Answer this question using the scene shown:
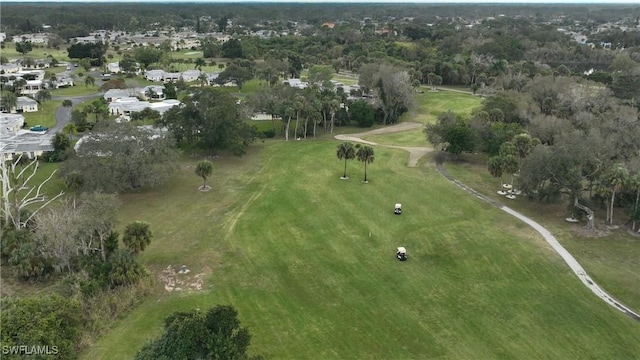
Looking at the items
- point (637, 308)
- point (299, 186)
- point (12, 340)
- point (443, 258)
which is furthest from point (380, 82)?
point (12, 340)

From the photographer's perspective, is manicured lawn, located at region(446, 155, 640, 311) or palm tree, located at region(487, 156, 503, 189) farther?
palm tree, located at region(487, 156, 503, 189)

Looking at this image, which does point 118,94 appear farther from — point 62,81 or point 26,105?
point 62,81

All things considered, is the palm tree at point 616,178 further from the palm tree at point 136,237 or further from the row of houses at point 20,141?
the row of houses at point 20,141

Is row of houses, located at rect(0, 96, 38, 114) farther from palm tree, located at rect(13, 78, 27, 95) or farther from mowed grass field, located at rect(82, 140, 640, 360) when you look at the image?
mowed grass field, located at rect(82, 140, 640, 360)

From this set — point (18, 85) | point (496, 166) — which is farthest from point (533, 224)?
point (18, 85)

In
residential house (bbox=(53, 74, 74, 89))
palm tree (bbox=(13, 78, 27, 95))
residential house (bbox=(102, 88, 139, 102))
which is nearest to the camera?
residential house (bbox=(102, 88, 139, 102))

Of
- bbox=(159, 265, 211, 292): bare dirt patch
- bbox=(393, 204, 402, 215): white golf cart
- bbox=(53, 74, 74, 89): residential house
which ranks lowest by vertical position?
bbox=(159, 265, 211, 292): bare dirt patch

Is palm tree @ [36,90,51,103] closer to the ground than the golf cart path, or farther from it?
farther from it

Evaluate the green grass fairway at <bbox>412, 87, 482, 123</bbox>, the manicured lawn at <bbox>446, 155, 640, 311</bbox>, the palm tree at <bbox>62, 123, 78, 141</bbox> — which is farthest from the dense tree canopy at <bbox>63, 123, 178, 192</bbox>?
the green grass fairway at <bbox>412, 87, 482, 123</bbox>
